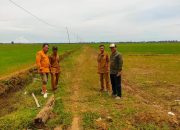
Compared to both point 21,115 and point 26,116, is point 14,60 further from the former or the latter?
point 26,116

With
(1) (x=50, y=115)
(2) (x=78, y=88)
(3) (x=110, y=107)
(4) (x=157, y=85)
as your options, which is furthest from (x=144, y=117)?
(4) (x=157, y=85)

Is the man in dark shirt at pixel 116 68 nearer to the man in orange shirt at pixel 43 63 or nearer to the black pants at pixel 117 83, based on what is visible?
the black pants at pixel 117 83

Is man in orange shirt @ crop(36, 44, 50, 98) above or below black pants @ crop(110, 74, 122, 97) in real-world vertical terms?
above

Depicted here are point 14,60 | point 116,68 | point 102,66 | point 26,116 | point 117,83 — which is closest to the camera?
point 26,116

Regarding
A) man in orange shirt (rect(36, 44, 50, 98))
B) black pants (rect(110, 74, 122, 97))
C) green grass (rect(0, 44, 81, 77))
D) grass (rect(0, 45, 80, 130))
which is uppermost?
man in orange shirt (rect(36, 44, 50, 98))

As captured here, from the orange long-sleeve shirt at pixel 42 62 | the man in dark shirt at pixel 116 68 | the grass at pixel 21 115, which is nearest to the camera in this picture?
the grass at pixel 21 115

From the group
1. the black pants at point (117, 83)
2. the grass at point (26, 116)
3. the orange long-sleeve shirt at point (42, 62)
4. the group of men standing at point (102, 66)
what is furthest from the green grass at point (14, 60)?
the black pants at point (117, 83)

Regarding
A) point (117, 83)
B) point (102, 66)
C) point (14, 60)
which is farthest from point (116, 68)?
point (14, 60)

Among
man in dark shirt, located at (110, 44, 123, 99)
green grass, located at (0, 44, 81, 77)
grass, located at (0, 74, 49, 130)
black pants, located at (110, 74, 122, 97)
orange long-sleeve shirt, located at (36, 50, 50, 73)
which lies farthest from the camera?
green grass, located at (0, 44, 81, 77)

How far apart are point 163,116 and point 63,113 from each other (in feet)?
8.44

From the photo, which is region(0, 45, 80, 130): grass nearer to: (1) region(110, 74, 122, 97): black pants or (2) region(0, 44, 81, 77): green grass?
(1) region(110, 74, 122, 97): black pants

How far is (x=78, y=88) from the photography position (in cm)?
1516

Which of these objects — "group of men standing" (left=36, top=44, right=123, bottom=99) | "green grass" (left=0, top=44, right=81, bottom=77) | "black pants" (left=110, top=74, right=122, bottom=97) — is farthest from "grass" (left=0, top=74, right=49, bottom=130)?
"green grass" (left=0, top=44, right=81, bottom=77)

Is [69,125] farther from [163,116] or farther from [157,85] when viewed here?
[157,85]
